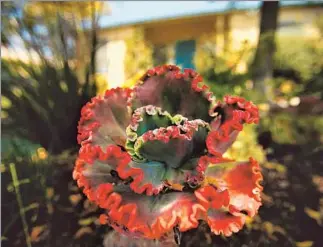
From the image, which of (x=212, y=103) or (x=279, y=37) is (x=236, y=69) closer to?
(x=279, y=37)

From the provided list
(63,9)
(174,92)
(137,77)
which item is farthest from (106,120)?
(63,9)

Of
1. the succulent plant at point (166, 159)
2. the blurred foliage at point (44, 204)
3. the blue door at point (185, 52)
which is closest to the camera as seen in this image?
the succulent plant at point (166, 159)

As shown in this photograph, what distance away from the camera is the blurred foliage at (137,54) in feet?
2.67

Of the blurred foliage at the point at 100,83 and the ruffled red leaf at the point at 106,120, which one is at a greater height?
the ruffled red leaf at the point at 106,120

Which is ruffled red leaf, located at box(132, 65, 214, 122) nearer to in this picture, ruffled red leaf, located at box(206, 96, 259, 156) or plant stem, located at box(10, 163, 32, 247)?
ruffled red leaf, located at box(206, 96, 259, 156)

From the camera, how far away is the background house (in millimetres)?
797

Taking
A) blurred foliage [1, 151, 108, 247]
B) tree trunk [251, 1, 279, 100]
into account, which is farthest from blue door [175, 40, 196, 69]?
blurred foliage [1, 151, 108, 247]

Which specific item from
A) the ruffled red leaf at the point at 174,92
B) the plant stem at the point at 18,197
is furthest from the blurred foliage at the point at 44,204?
the ruffled red leaf at the point at 174,92

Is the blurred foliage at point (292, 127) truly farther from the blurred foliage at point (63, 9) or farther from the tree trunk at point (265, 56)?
the blurred foliage at point (63, 9)

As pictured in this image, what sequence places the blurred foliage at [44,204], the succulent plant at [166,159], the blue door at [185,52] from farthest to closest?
the blue door at [185,52], the blurred foliage at [44,204], the succulent plant at [166,159]

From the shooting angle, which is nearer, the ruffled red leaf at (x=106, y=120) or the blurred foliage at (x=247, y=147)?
the ruffled red leaf at (x=106, y=120)

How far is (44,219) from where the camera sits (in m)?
0.70

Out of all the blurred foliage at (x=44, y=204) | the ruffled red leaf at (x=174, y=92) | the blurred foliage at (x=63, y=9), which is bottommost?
the blurred foliage at (x=44, y=204)

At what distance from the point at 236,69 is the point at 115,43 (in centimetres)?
22
